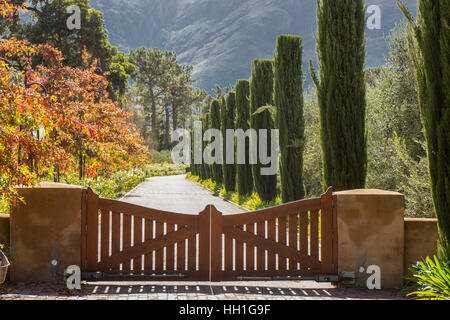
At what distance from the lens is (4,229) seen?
632 centimetres

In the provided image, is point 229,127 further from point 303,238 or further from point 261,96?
point 303,238

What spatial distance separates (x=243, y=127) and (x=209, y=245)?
51.9 feet

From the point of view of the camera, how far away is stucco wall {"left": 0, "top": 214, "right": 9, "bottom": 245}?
629cm

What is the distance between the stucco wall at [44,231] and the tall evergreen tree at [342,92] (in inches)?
227

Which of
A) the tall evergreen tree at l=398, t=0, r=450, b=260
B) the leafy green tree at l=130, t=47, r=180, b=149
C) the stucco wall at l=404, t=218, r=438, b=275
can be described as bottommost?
the stucco wall at l=404, t=218, r=438, b=275

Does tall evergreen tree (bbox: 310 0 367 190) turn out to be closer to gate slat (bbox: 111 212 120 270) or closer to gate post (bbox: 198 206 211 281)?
gate post (bbox: 198 206 211 281)

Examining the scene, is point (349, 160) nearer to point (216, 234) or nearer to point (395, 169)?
point (395, 169)

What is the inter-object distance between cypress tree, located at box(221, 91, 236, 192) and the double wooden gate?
1736 centimetres

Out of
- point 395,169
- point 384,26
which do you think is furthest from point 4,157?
point 384,26

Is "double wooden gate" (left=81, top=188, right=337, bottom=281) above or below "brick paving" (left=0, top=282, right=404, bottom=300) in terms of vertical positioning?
above

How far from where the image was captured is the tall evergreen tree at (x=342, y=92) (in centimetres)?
972

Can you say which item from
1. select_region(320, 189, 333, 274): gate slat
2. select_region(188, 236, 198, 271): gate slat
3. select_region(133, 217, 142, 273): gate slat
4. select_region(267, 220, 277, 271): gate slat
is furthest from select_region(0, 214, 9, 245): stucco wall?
select_region(320, 189, 333, 274): gate slat

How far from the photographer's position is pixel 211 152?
31.9 metres

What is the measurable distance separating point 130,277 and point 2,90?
3.05 m
